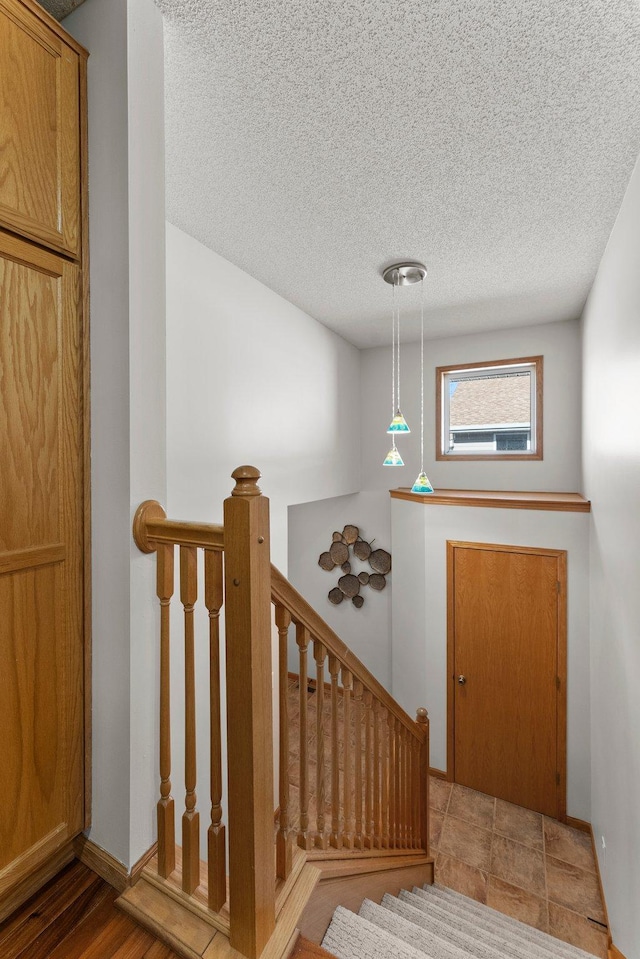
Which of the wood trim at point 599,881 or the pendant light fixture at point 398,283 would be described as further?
the pendant light fixture at point 398,283

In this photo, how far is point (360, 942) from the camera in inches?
49.8

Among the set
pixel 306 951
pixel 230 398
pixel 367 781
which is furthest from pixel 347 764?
pixel 230 398

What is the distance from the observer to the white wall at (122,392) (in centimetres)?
110

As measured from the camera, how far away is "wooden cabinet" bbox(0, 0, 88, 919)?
3.17 ft

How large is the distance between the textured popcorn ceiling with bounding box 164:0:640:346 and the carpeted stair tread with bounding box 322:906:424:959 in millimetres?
2521

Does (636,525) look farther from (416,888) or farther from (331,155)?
(416,888)

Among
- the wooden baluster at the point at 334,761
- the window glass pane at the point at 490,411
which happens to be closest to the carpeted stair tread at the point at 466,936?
the wooden baluster at the point at 334,761

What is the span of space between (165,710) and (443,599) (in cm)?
301

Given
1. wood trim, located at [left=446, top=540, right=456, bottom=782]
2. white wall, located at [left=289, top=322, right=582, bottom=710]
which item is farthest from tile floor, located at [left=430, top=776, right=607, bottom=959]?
white wall, located at [left=289, top=322, right=582, bottom=710]

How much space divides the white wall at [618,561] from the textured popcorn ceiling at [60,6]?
1.90 meters

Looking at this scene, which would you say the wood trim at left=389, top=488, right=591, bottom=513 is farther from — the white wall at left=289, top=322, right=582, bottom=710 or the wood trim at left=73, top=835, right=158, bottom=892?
the wood trim at left=73, top=835, right=158, bottom=892

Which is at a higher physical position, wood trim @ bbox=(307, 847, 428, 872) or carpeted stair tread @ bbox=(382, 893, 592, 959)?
wood trim @ bbox=(307, 847, 428, 872)

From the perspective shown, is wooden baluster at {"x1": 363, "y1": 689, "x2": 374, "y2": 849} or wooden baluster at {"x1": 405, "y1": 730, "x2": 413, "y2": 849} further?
wooden baluster at {"x1": 405, "y1": 730, "x2": 413, "y2": 849}

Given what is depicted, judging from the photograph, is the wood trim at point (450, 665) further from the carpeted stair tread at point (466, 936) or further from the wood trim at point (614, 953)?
the carpeted stair tread at point (466, 936)
